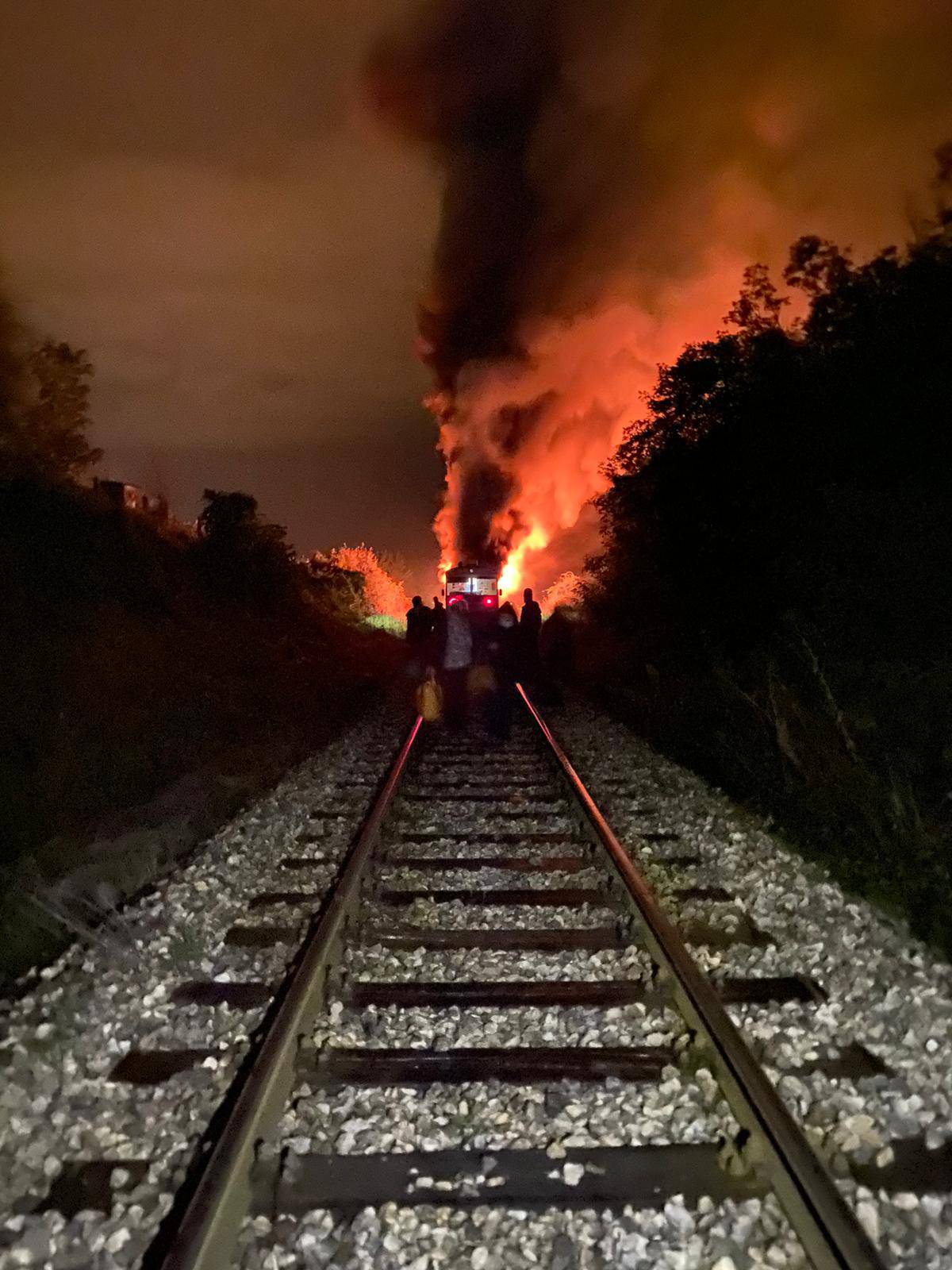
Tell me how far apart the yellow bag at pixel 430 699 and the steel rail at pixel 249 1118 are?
31.6ft

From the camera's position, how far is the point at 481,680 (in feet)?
51.1

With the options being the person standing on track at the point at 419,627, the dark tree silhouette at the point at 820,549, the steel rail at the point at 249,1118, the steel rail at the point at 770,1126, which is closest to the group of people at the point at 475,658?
the person standing on track at the point at 419,627

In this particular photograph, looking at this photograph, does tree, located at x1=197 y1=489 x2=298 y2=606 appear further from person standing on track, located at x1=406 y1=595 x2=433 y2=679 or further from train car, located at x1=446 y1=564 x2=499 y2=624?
person standing on track, located at x1=406 y1=595 x2=433 y2=679

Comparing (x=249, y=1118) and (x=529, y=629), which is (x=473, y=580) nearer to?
(x=529, y=629)

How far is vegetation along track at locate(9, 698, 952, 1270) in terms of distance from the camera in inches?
125

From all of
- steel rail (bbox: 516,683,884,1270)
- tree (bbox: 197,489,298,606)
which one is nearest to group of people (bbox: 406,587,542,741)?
steel rail (bbox: 516,683,884,1270)

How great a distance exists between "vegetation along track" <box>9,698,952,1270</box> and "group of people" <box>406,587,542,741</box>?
6.88m

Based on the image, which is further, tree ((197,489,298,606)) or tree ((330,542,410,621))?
tree ((330,542,410,621))

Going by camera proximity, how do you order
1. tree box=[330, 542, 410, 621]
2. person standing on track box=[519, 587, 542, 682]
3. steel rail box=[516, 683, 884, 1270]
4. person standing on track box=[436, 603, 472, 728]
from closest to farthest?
steel rail box=[516, 683, 884, 1270] → person standing on track box=[436, 603, 472, 728] → person standing on track box=[519, 587, 542, 682] → tree box=[330, 542, 410, 621]

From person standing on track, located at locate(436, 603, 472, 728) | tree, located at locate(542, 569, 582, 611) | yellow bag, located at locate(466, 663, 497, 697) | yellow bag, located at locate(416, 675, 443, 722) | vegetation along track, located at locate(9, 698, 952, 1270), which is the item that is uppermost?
tree, located at locate(542, 569, 582, 611)

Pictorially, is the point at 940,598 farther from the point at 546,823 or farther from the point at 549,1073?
the point at 549,1073

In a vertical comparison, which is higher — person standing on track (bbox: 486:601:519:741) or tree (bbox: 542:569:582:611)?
tree (bbox: 542:569:582:611)

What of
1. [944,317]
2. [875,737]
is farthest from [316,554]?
[875,737]

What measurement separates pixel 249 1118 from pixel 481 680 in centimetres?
1207
